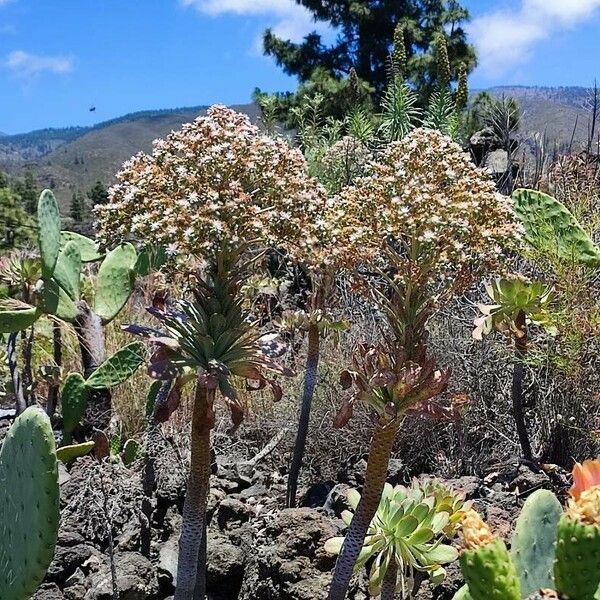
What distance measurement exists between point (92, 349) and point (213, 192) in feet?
8.34

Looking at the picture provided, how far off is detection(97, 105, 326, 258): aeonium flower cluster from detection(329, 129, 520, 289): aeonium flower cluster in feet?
0.43

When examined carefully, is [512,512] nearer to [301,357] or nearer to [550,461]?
[550,461]

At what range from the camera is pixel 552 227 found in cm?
373

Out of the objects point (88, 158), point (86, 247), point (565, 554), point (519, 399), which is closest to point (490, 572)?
point (565, 554)

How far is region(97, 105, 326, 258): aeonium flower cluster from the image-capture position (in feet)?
6.04

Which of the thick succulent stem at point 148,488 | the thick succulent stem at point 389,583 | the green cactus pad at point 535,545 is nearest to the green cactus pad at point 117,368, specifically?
the thick succulent stem at point 148,488

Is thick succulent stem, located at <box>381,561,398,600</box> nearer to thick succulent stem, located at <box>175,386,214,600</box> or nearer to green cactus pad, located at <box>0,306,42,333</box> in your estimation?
thick succulent stem, located at <box>175,386,214,600</box>

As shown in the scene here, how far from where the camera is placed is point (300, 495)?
3975mm

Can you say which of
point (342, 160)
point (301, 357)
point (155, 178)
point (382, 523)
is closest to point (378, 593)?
point (382, 523)

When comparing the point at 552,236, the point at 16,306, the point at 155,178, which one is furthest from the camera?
the point at 16,306

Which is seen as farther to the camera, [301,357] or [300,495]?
[301,357]

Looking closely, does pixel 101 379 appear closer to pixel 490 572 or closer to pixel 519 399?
pixel 519 399

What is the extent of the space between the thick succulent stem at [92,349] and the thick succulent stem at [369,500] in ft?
7.68

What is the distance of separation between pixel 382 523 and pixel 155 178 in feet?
4.35
